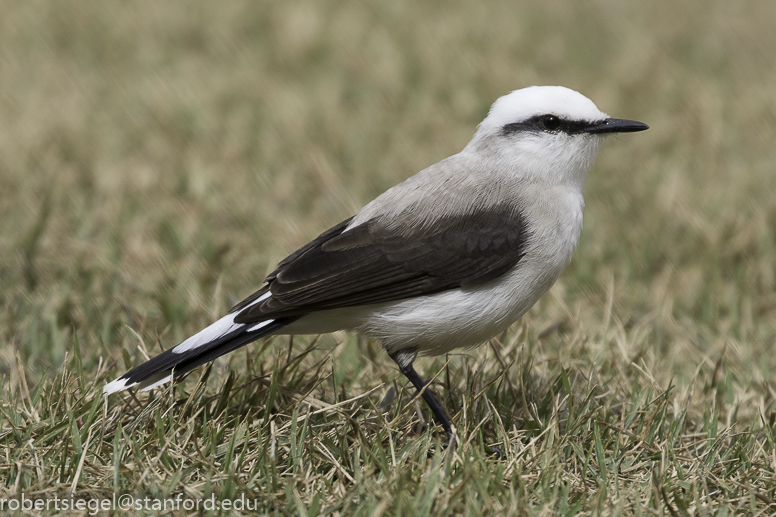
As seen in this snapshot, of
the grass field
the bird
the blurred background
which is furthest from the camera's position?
the blurred background

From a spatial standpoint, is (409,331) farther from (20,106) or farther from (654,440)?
(20,106)

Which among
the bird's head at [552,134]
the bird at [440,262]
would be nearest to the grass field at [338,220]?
the bird at [440,262]

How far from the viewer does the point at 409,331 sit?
430 centimetres

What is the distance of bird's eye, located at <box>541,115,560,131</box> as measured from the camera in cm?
468

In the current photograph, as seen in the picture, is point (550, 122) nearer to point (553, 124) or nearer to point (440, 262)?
point (553, 124)

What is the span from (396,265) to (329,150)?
437 cm

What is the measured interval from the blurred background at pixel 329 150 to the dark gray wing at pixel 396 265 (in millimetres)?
891

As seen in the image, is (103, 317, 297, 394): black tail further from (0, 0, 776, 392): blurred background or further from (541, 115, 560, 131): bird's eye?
(541, 115, 560, 131): bird's eye

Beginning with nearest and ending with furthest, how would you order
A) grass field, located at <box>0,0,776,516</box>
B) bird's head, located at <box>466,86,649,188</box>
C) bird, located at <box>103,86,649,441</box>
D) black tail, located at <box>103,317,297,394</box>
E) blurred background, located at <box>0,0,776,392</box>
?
1. grass field, located at <box>0,0,776,516</box>
2. black tail, located at <box>103,317,297,394</box>
3. bird, located at <box>103,86,649,441</box>
4. bird's head, located at <box>466,86,649,188</box>
5. blurred background, located at <box>0,0,776,392</box>

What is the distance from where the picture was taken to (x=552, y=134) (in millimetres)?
4680

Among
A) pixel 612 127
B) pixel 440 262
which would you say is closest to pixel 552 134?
pixel 612 127

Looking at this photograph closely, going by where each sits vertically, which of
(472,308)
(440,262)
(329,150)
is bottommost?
(472,308)

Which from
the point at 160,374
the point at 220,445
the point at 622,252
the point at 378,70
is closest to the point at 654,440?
the point at 220,445

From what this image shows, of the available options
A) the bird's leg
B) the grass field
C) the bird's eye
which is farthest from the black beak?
the bird's leg
